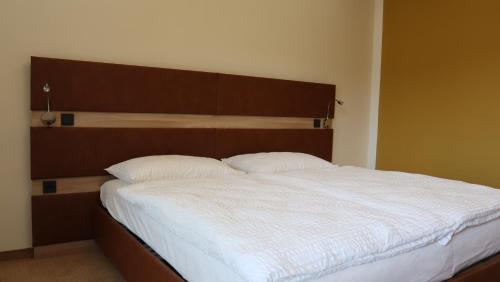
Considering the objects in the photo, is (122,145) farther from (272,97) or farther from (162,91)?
(272,97)

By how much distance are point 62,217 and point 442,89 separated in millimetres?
3332

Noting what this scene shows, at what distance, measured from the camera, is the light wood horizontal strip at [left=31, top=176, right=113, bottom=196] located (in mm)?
2357

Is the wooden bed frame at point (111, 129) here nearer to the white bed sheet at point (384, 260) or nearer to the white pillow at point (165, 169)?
the white bed sheet at point (384, 260)

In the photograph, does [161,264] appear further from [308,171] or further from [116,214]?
[308,171]

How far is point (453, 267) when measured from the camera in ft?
5.05

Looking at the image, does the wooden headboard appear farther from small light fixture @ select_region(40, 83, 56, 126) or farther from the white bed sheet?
the white bed sheet

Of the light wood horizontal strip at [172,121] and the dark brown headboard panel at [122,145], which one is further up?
the light wood horizontal strip at [172,121]

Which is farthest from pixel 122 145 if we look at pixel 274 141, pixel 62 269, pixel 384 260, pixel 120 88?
pixel 384 260

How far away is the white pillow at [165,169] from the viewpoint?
7.34 feet

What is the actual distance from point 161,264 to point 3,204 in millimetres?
1444

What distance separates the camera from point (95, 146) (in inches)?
97.2

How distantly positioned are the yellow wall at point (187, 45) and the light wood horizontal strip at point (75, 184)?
10 centimetres

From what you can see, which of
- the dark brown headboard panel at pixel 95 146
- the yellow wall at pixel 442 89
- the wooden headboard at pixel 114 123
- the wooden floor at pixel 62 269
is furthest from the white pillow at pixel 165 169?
the yellow wall at pixel 442 89

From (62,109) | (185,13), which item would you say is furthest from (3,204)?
(185,13)
